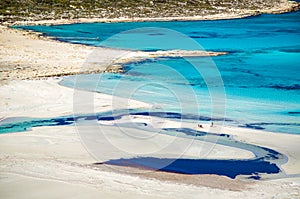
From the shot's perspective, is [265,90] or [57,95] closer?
[57,95]

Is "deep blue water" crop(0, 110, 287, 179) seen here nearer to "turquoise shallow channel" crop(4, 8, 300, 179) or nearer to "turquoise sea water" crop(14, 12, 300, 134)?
"turquoise shallow channel" crop(4, 8, 300, 179)

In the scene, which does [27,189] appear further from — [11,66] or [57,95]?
[11,66]

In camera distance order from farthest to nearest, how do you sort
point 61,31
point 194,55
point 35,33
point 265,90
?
point 61,31
point 35,33
point 194,55
point 265,90

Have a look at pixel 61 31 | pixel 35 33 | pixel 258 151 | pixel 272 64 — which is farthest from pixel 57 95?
pixel 61 31

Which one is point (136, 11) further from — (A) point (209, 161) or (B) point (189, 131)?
(A) point (209, 161)

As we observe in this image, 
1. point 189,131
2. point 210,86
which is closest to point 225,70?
point 210,86

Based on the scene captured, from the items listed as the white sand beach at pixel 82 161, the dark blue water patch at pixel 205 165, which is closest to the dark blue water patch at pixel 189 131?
the white sand beach at pixel 82 161
